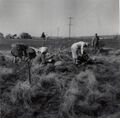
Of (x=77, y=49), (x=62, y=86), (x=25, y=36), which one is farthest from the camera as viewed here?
(x=25, y=36)

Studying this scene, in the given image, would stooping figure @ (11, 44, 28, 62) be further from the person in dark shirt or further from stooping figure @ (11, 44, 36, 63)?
the person in dark shirt

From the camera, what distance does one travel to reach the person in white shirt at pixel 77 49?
141 inches

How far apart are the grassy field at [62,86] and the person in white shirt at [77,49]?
0.08 meters

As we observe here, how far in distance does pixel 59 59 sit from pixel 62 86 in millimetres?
458

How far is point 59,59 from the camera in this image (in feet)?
12.0

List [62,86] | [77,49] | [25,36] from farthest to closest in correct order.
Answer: [25,36], [77,49], [62,86]

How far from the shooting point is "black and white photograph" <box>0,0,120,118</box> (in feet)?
11.0

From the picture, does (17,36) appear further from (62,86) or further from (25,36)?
(62,86)

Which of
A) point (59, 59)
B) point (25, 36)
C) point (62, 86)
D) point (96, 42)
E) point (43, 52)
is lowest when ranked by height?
point (62, 86)

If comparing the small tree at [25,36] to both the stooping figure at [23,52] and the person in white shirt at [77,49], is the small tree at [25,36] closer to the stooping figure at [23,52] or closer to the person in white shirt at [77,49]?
the stooping figure at [23,52]

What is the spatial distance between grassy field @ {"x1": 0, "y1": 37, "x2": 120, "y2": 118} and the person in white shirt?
8cm

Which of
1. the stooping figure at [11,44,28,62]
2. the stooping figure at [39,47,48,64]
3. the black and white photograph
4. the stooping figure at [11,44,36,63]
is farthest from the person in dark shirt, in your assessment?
the stooping figure at [11,44,28,62]

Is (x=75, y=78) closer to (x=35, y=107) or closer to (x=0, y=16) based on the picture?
(x=35, y=107)

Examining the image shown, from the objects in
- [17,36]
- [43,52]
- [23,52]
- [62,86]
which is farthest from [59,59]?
[17,36]
